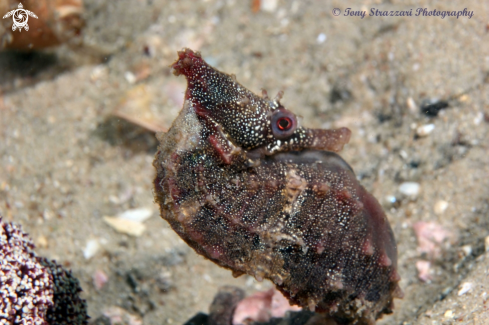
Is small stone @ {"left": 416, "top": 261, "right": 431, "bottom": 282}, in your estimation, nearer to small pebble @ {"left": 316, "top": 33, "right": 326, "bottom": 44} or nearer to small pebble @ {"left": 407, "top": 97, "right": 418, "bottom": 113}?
small pebble @ {"left": 407, "top": 97, "right": 418, "bottom": 113}

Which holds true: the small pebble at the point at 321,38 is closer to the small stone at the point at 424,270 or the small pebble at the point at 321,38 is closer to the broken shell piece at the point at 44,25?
the small stone at the point at 424,270

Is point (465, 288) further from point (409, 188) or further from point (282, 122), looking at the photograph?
point (282, 122)

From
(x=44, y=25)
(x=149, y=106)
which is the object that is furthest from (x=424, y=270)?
(x=44, y=25)

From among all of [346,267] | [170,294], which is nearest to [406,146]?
[346,267]

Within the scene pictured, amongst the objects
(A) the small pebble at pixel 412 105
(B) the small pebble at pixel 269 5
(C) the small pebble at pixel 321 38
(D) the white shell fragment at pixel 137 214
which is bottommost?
(D) the white shell fragment at pixel 137 214

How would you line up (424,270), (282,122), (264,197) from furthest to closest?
1. (424,270)
2. (282,122)
3. (264,197)

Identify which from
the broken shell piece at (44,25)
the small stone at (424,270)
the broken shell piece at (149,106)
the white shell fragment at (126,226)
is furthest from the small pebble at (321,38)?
the broken shell piece at (44,25)
